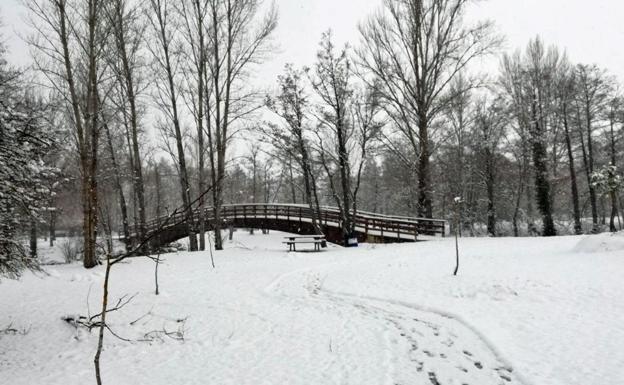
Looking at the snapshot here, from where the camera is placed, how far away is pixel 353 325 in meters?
6.41

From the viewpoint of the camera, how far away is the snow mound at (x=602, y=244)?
9.63 m

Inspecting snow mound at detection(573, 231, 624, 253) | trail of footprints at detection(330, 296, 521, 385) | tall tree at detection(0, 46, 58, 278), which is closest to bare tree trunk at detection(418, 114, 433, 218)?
snow mound at detection(573, 231, 624, 253)

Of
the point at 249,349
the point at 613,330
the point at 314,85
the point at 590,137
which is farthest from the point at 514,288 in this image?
the point at 590,137

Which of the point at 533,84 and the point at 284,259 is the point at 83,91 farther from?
the point at 533,84

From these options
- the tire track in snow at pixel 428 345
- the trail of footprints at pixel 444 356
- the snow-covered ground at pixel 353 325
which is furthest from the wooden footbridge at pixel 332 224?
the trail of footprints at pixel 444 356

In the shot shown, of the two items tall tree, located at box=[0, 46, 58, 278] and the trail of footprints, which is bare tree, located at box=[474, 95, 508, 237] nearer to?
the trail of footprints

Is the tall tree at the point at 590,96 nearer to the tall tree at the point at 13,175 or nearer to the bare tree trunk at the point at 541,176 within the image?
the bare tree trunk at the point at 541,176

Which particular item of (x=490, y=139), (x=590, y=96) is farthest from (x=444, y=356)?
(x=590, y=96)

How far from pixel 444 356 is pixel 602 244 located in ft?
26.7

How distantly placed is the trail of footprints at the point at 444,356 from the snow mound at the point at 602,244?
662 cm

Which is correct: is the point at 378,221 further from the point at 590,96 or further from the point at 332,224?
the point at 590,96

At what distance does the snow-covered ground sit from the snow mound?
39 mm

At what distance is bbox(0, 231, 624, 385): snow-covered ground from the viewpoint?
4.64 meters

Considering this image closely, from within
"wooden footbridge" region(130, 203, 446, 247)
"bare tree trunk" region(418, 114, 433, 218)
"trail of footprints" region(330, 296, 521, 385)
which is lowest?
"trail of footprints" region(330, 296, 521, 385)
